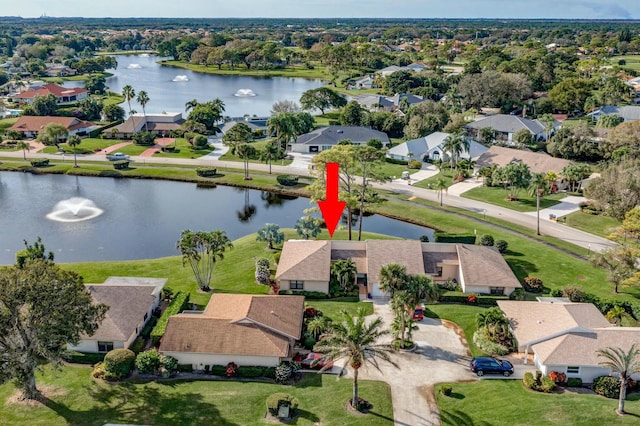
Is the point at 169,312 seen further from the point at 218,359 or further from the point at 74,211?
the point at 74,211

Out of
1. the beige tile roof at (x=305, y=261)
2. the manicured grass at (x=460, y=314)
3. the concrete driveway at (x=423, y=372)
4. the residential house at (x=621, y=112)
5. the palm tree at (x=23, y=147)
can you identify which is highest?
the residential house at (x=621, y=112)

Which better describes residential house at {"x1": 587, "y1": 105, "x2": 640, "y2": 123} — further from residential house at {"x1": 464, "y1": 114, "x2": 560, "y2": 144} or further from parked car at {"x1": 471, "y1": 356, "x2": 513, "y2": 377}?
parked car at {"x1": 471, "y1": 356, "x2": 513, "y2": 377}

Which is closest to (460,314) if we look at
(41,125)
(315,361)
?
(315,361)

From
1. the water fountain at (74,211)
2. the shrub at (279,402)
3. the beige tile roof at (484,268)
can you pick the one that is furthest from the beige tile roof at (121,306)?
the water fountain at (74,211)

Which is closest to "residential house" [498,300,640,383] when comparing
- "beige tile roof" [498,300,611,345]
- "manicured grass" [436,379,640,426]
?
"beige tile roof" [498,300,611,345]

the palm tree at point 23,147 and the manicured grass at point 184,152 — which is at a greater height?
the palm tree at point 23,147

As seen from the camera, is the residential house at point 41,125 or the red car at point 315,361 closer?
the red car at point 315,361

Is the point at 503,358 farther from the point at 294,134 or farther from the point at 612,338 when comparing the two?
the point at 294,134

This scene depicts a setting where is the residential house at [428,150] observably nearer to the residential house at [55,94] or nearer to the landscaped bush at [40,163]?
the landscaped bush at [40,163]
